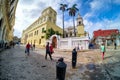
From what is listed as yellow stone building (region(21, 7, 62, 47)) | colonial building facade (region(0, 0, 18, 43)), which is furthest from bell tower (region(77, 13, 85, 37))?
colonial building facade (region(0, 0, 18, 43))

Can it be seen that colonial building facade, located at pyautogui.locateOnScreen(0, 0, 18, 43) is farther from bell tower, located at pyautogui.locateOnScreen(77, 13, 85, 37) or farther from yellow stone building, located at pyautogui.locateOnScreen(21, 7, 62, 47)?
bell tower, located at pyautogui.locateOnScreen(77, 13, 85, 37)

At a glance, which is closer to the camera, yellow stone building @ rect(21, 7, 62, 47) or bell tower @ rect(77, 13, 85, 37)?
yellow stone building @ rect(21, 7, 62, 47)

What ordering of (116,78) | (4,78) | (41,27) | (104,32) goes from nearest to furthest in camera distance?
(4,78) < (116,78) < (41,27) < (104,32)

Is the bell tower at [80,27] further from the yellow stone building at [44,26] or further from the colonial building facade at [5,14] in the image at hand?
the colonial building facade at [5,14]

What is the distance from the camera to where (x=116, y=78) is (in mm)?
7066

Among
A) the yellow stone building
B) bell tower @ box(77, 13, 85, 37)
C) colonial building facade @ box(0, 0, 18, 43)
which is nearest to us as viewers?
colonial building facade @ box(0, 0, 18, 43)

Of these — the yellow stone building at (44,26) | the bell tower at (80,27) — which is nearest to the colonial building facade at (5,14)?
the yellow stone building at (44,26)

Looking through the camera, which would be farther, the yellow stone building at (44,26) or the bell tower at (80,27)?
the bell tower at (80,27)

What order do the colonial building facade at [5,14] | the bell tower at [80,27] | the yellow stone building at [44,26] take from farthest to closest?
the bell tower at [80,27] → the yellow stone building at [44,26] → the colonial building facade at [5,14]

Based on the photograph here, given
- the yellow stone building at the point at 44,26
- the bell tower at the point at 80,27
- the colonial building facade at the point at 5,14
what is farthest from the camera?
the bell tower at the point at 80,27

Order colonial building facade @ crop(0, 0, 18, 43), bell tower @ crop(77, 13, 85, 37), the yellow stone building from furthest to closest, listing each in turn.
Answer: bell tower @ crop(77, 13, 85, 37) → the yellow stone building → colonial building facade @ crop(0, 0, 18, 43)

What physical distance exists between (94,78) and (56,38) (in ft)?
83.3

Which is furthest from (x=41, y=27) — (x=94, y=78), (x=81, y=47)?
(x=94, y=78)

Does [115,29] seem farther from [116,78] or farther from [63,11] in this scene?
[116,78]
